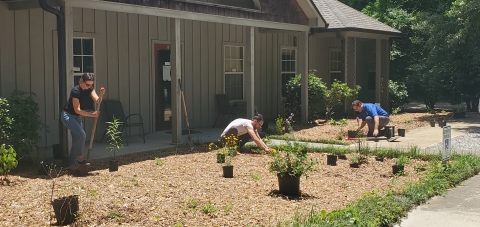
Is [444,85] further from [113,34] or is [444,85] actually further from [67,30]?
[67,30]

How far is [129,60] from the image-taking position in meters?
12.9

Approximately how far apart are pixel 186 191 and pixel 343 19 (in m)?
12.6

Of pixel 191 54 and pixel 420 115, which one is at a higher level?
pixel 191 54

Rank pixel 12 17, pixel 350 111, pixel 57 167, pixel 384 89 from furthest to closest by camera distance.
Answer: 1. pixel 384 89
2. pixel 350 111
3. pixel 12 17
4. pixel 57 167

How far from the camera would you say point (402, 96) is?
69.7ft

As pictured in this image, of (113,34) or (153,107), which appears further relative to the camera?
(153,107)

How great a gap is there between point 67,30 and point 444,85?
1580cm

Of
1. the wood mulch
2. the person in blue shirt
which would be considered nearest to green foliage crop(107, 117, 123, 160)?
the wood mulch

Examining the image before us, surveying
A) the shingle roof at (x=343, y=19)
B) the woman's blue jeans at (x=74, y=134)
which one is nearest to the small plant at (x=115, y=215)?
the woman's blue jeans at (x=74, y=134)

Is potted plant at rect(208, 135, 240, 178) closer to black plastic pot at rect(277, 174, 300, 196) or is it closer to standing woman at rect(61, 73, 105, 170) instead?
black plastic pot at rect(277, 174, 300, 196)

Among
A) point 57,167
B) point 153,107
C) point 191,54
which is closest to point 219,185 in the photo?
point 57,167

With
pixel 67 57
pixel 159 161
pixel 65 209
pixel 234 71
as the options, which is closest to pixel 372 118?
pixel 234 71

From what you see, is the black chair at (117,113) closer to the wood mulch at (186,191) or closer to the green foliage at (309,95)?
the wood mulch at (186,191)

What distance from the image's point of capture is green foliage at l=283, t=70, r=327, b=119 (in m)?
16.5
